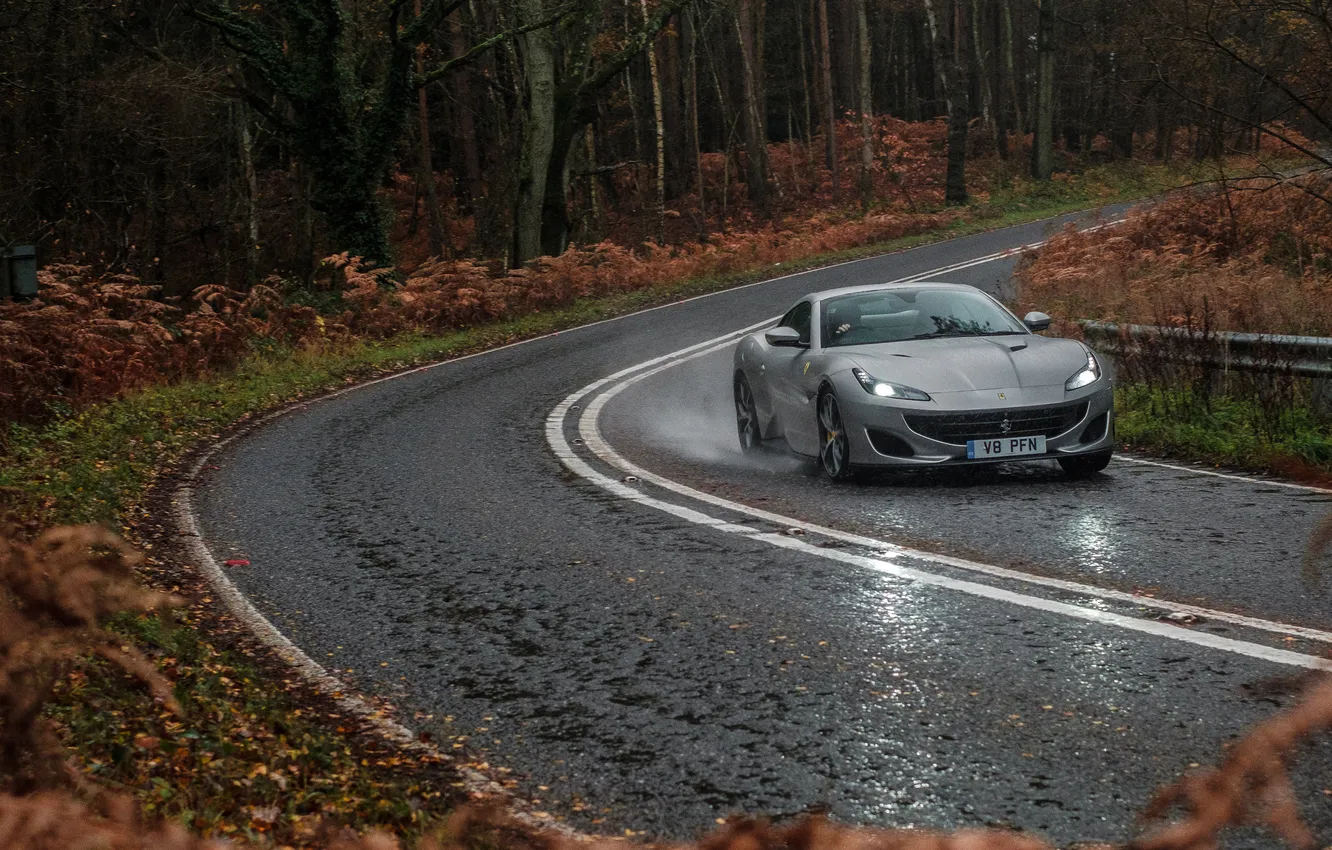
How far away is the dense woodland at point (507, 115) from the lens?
24.2 m

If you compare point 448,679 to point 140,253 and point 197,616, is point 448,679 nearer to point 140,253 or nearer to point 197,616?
point 197,616

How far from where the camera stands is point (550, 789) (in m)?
4.34

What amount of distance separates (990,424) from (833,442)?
1189mm

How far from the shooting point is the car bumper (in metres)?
9.37

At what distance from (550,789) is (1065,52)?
6147 centimetres

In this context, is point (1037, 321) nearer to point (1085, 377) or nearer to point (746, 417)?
point (1085, 377)

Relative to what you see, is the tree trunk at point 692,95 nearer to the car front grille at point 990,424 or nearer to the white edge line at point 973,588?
the car front grille at point 990,424

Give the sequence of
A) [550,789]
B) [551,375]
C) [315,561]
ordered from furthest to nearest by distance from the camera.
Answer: [551,375], [315,561], [550,789]

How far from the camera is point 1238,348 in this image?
11.7 metres

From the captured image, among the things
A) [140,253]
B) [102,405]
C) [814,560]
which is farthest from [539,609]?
[140,253]

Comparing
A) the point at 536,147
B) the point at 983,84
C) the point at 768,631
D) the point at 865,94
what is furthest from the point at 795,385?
the point at 983,84

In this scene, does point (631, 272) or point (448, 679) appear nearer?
point (448, 679)

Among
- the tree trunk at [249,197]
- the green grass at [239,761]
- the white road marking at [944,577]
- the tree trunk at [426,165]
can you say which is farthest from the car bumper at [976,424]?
the tree trunk at [426,165]

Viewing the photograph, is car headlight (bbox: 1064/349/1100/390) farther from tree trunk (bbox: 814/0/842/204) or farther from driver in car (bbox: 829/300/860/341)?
tree trunk (bbox: 814/0/842/204)
